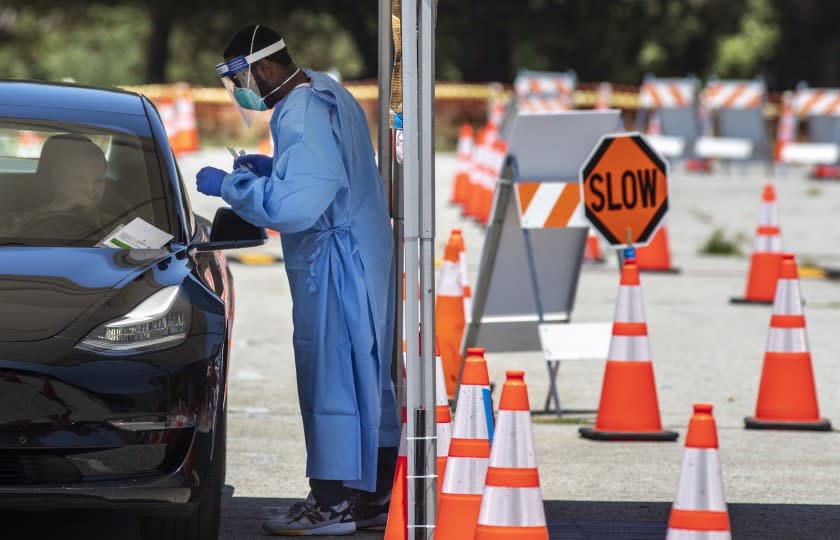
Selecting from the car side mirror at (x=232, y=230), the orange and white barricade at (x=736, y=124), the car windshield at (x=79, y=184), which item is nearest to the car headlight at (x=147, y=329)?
the car side mirror at (x=232, y=230)

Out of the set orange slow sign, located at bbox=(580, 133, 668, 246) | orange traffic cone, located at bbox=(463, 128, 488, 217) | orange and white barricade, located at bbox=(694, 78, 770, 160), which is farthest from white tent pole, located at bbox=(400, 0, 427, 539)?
orange and white barricade, located at bbox=(694, 78, 770, 160)

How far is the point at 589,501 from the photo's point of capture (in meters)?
6.95

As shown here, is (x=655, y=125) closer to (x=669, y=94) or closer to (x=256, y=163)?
(x=669, y=94)

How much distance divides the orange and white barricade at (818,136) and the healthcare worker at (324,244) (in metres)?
21.8

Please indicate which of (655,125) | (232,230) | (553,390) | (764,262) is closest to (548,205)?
(553,390)

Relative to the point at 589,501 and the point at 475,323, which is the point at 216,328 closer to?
the point at 589,501

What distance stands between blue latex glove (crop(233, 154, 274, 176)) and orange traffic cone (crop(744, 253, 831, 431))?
3.19 metres

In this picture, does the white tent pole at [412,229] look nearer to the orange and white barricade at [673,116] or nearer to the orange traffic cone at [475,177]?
the orange traffic cone at [475,177]

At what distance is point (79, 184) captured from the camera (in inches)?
256

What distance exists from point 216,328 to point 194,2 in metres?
42.1

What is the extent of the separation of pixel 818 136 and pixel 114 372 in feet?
83.3

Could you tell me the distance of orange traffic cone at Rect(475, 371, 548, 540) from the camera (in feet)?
16.4

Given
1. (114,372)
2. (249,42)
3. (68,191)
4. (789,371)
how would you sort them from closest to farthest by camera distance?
(114,372)
(249,42)
(68,191)
(789,371)

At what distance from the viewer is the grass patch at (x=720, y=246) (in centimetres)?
1778
